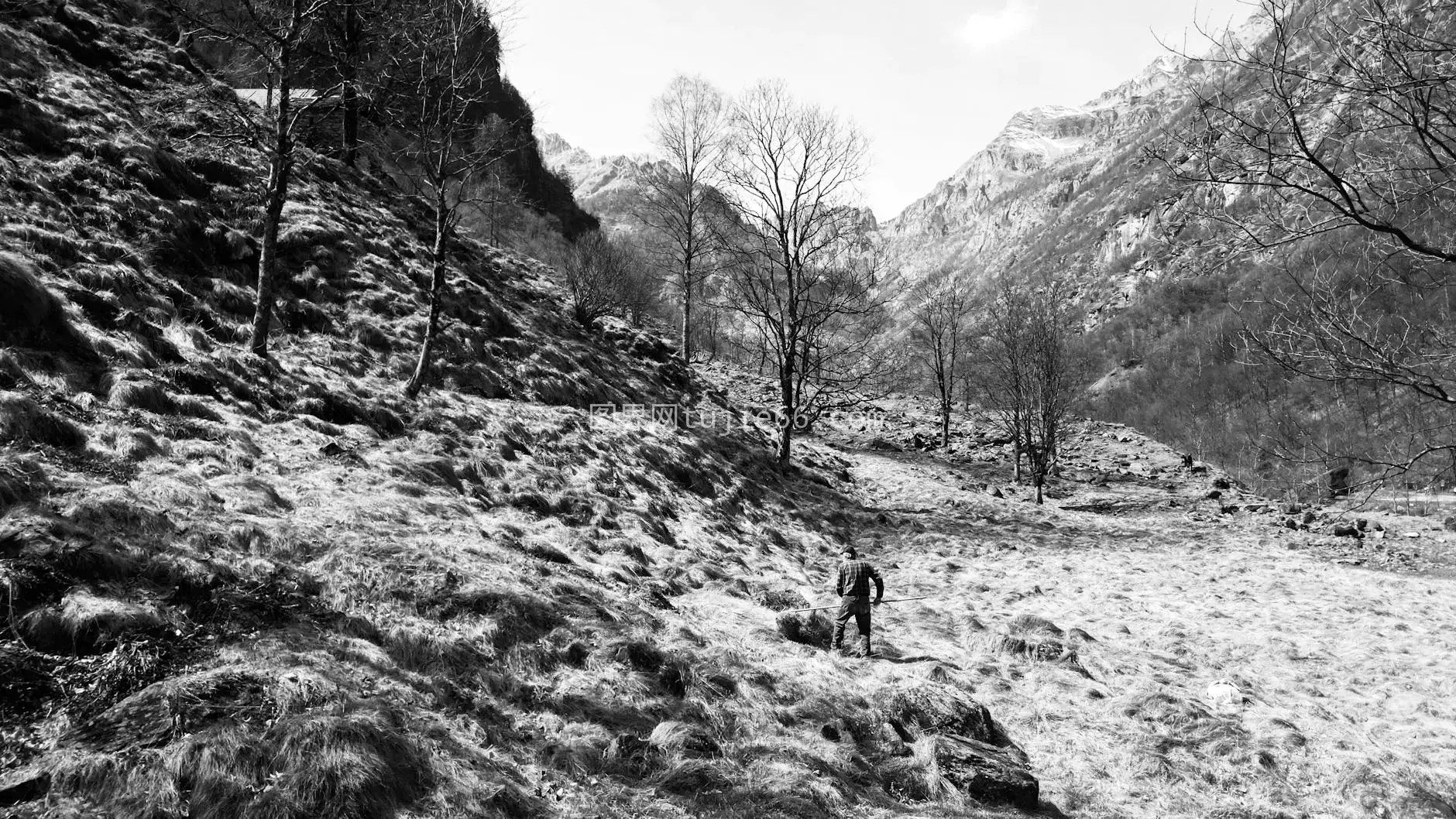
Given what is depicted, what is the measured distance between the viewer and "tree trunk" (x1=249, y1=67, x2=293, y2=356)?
925cm

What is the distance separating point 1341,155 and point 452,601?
7.76 metres

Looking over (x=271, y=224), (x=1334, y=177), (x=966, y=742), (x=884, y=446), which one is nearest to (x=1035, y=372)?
(x=884, y=446)

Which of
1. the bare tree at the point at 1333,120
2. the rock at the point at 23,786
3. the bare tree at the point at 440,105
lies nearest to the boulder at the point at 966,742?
the bare tree at the point at 1333,120

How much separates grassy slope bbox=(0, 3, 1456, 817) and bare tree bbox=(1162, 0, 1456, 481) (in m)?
3.69

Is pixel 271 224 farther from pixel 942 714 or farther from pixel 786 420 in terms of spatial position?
pixel 786 420

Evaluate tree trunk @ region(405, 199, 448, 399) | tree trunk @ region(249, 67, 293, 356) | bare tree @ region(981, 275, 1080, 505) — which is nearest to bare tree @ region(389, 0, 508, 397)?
tree trunk @ region(405, 199, 448, 399)

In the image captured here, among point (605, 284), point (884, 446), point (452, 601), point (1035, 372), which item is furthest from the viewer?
point (884, 446)

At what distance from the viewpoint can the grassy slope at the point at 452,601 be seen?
3791mm

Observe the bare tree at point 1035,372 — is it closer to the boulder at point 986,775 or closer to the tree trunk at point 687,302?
the tree trunk at point 687,302

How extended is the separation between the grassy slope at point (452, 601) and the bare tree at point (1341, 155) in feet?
12.1

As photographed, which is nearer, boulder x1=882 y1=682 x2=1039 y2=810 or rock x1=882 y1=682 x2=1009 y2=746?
boulder x1=882 y1=682 x2=1039 y2=810

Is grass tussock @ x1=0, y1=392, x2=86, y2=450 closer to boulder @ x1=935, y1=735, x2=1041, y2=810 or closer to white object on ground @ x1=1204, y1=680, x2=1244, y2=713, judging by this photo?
boulder @ x1=935, y1=735, x2=1041, y2=810

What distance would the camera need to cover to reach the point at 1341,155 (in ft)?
15.5

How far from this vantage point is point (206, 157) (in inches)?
472
